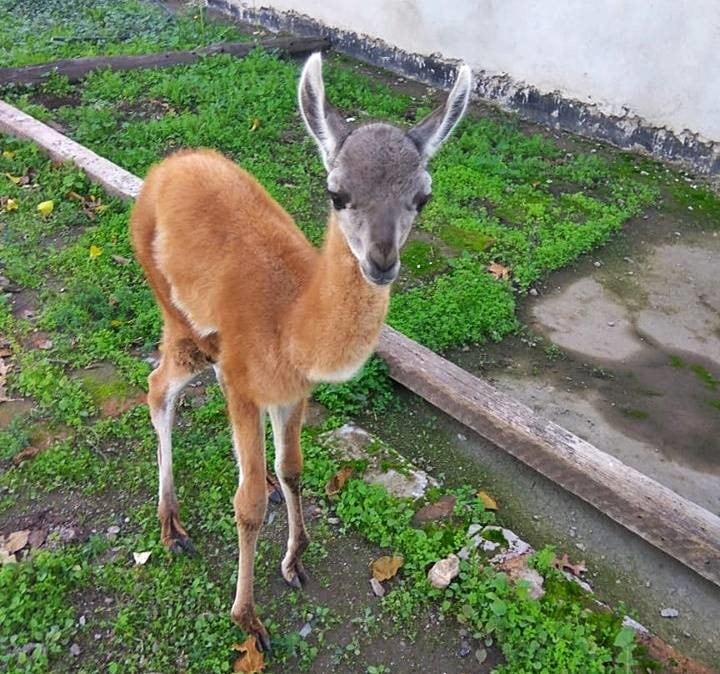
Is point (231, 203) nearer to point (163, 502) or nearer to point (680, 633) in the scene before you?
point (163, 502)

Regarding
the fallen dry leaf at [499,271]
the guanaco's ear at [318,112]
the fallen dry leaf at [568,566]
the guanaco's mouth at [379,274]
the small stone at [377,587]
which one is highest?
the guanaco's ear at [318,112]

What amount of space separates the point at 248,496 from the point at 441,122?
5.28 ft

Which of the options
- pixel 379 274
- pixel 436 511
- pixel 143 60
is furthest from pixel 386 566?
pixel 143 60

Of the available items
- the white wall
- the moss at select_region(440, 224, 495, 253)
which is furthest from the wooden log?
the moss at select_region(440, 224, 495, 253)

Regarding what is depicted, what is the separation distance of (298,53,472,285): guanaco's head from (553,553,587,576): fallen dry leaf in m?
1.75

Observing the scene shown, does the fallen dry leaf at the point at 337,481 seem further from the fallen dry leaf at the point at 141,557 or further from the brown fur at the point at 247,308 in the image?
the fallen dry leaf at the point at 141,557

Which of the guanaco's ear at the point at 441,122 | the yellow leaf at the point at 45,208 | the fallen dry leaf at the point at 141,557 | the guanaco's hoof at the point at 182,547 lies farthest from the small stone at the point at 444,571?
the yellow leaf at the point at 45,208

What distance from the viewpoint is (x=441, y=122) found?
2.65 m

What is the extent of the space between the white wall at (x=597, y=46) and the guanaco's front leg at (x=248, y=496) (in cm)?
634

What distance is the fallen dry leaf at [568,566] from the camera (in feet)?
11.3

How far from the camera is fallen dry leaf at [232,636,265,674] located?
9.70ft

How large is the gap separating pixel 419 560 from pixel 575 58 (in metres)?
6.51

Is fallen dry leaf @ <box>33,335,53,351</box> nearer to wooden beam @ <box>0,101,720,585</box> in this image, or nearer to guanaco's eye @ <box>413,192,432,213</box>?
wooden beam @ <box>0,101,720,585</box>

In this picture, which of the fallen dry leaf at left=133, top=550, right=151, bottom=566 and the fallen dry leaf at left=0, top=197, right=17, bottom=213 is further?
the fallen dry leaf at left=0, top=197, right=17, bottom=213
